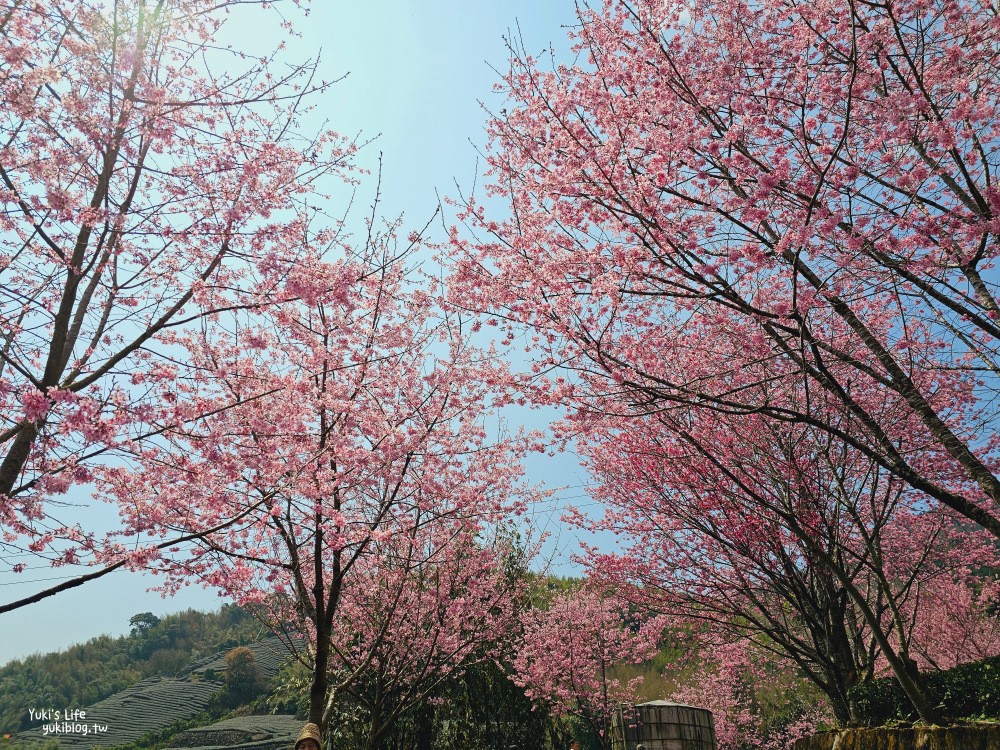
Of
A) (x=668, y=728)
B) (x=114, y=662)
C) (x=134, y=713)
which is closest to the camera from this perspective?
(x=668, y=728)

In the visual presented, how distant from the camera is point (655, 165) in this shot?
5.51 meters

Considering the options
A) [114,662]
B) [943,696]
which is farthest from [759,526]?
[114,662]

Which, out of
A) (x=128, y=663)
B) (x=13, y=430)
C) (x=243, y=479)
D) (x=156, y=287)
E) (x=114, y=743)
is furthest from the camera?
(x=128, y=663)

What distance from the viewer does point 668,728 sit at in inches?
529

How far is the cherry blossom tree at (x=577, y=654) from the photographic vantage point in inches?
657

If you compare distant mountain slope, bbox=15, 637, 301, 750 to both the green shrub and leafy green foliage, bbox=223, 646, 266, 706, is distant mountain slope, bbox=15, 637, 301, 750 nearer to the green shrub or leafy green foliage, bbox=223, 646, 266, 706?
leafy green foliage, bbox=223, 646, 266, 706

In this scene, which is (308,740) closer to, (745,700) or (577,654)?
(577,654)

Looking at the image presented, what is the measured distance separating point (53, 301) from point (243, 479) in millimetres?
2438

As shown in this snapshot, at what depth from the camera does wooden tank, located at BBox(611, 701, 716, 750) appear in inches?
524

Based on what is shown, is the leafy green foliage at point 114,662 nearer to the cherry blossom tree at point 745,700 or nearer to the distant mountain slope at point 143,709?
the distant mountain slope at point 143,709

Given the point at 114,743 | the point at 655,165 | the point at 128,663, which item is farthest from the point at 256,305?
the point at 128,663

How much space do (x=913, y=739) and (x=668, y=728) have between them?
805 cm

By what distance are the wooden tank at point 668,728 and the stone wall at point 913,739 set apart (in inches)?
246

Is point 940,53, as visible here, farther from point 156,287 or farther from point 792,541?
point 156,287
